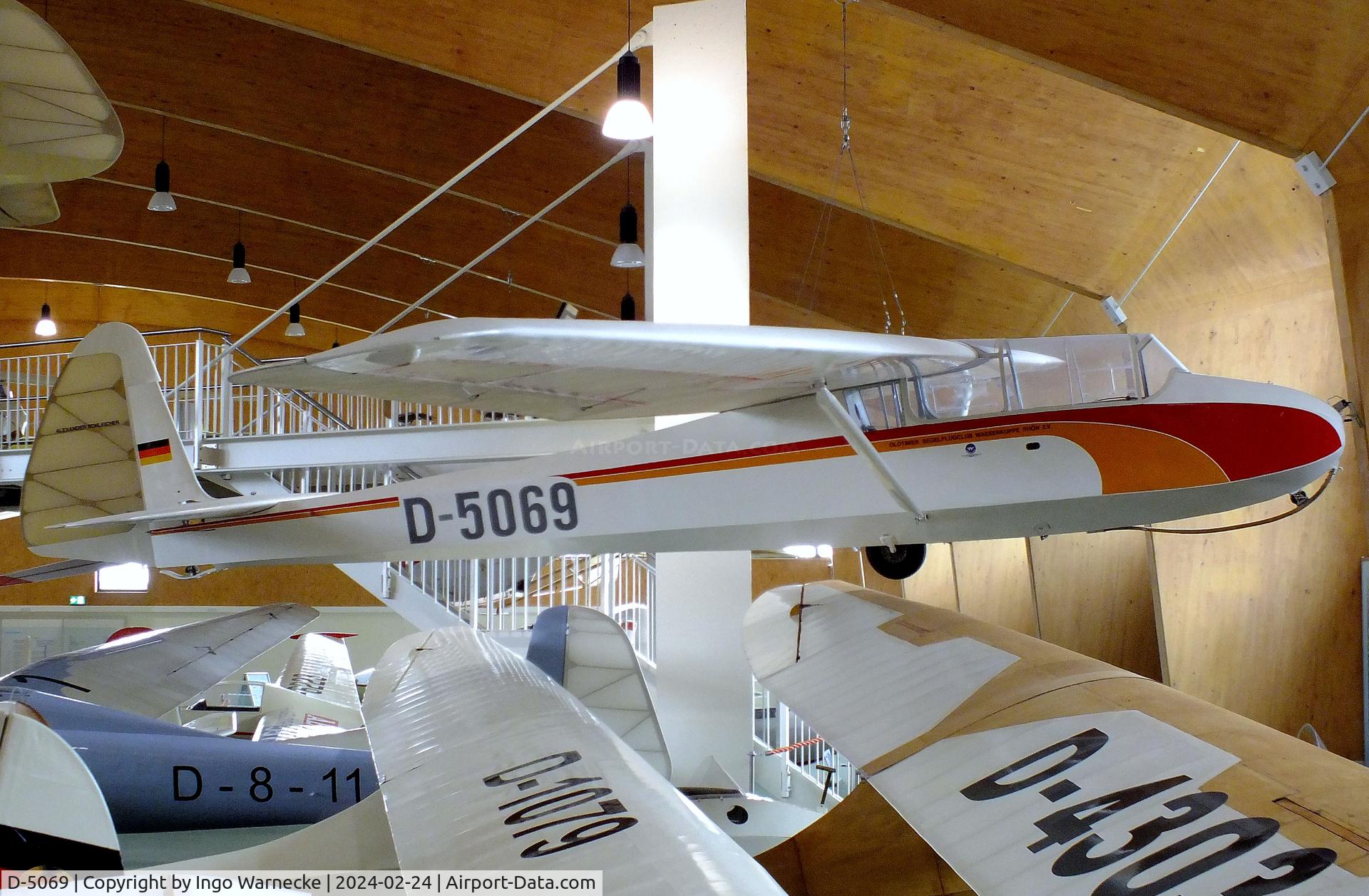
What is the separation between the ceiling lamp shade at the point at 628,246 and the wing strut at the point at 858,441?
5.82 metres

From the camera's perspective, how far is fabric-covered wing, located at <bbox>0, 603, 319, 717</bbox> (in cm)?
580

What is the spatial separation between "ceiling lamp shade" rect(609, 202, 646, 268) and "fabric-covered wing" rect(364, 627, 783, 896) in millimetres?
5954

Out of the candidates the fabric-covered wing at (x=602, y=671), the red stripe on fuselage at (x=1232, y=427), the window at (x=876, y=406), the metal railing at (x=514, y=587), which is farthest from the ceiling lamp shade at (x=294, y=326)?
the red stripe on fuselage at (x=1232, y=427)

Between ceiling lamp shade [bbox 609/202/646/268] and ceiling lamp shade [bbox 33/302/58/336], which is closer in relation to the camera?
ceiling lamp shade [bbox 609/202/646/268]

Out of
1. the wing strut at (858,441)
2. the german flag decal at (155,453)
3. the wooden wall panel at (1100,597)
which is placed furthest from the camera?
the wooden wall panel at (1100,597)

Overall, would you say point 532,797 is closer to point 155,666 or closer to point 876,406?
point 876,406

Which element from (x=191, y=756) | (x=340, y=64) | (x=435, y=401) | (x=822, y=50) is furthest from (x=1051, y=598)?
(x=340, y=64)

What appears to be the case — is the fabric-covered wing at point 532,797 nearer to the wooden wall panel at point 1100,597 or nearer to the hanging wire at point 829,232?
the hanging wire at point 829,232

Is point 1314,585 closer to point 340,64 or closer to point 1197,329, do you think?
point 1197,329

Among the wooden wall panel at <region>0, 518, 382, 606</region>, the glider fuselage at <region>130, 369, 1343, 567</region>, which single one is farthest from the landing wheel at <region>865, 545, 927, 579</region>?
the wooden wall panel at <region>0, 518, 382, 606</region>

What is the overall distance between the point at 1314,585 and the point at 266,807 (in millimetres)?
5238

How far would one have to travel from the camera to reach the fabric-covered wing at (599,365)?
2.68 metres
